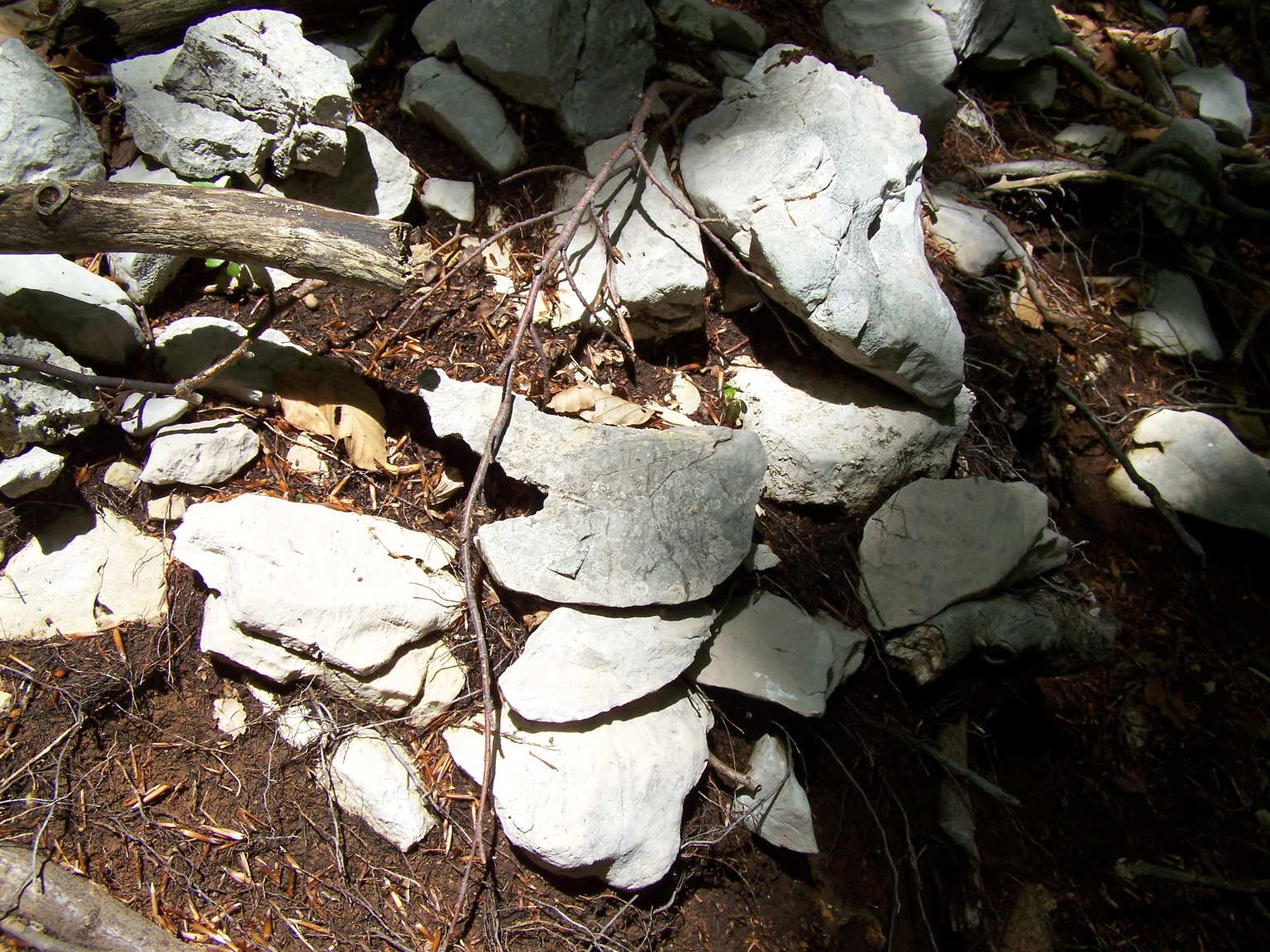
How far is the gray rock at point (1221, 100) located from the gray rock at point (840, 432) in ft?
8.33

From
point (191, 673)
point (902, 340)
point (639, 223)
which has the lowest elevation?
point (191, 673)

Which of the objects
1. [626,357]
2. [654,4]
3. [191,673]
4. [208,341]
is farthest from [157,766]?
[654,4]

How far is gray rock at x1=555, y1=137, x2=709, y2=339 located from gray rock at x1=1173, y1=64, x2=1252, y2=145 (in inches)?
120

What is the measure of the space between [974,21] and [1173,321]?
5.23 ft

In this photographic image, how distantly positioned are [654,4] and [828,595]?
2.30m

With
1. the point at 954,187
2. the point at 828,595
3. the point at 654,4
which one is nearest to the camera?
the point at 828,595

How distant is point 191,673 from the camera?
1992mm

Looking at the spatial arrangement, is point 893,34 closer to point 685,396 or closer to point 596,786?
A: point 685,396

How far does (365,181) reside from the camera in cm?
248

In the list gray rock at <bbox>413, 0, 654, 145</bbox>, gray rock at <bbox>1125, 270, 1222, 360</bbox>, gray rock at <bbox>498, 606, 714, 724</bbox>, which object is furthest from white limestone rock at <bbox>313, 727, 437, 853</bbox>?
gray rock at <bbox>1125, 270, 1222, 360</bbox>

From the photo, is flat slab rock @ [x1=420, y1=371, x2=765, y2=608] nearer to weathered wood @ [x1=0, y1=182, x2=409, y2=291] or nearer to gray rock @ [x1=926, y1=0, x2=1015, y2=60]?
weathered wood @ [x1=0, y1=182, x2=409, y2=291]

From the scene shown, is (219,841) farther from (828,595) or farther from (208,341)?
(828,595)

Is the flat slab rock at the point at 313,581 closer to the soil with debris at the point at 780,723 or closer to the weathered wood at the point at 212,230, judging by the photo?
the soil with debris at the point at 780,723

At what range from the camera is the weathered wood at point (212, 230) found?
1.84 metres
